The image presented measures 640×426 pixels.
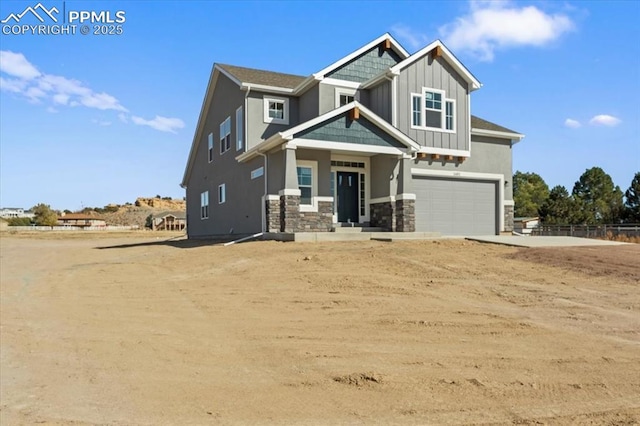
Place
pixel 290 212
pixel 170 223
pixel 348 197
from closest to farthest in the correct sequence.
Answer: pixel 290 212 < pixel 348 197 < pixel 170 223

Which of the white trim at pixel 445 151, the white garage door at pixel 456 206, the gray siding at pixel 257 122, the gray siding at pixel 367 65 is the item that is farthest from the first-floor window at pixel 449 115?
the gray siding at pixel 257 122

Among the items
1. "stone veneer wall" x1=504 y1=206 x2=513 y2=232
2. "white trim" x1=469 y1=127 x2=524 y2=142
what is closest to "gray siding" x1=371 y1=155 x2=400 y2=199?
"white trim" x1=469 y1=127 x2=524 y2=142

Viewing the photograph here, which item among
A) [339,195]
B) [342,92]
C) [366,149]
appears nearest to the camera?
[366,149]

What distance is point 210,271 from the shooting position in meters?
10.9

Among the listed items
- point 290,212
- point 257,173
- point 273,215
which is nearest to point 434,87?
point 257,173

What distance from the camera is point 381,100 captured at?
1922cm

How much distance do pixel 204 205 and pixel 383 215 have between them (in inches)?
482

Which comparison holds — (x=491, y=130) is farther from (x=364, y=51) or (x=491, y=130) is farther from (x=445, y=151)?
(x=364, y=51)

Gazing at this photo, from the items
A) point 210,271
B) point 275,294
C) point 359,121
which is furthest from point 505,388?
point 359,121

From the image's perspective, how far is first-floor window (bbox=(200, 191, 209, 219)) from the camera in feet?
85.8

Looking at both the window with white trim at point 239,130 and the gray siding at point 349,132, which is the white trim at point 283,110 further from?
the gray siding at point 349,132

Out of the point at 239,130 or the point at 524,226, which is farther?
the point at 524,226

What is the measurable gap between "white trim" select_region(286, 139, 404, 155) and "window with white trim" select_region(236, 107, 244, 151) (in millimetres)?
4947

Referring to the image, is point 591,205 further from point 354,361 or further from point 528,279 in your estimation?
point 354,361
